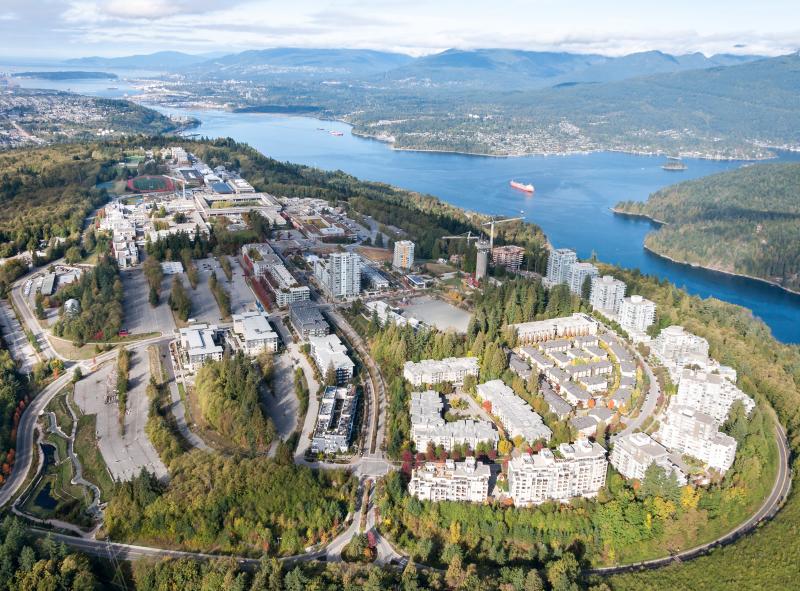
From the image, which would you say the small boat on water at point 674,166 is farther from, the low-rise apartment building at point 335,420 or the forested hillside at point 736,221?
the low-rise apartment building at point 335,420

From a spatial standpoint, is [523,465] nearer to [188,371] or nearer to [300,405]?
[300,405]

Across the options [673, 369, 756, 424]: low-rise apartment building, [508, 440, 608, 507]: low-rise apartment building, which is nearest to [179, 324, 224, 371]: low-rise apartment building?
[508, 440, 608, 507]: low-rise apartment building

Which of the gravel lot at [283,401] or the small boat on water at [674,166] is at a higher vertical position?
the gravel lot at [283,401]

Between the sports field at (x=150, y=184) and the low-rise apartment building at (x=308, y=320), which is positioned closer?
the low-rise apartment building at (x=308, y=320)

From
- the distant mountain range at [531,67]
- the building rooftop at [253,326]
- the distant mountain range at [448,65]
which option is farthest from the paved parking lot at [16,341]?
the distant mountain range at [531,67]

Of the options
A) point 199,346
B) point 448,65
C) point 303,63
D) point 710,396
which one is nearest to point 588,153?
point 710,396

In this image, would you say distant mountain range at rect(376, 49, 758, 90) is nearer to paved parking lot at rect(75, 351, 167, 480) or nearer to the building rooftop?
the building rooftop

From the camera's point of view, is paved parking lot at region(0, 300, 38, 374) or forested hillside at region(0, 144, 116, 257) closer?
paved parking lot at region(0, 300, 38, 374)
